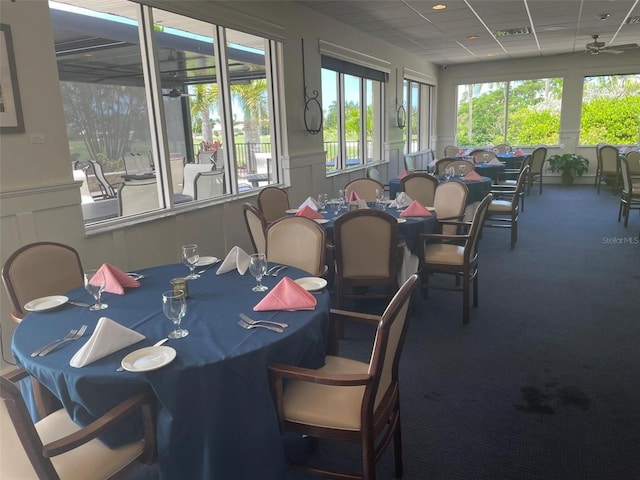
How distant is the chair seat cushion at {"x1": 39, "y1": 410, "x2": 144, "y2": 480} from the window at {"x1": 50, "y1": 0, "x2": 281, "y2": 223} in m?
2.15

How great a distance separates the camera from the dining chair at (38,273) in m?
2.13

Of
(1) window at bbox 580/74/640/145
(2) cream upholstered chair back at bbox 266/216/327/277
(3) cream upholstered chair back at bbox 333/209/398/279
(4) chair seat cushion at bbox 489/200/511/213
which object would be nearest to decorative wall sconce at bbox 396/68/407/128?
(4) chair seat cushion at bbox 489/200/511/213

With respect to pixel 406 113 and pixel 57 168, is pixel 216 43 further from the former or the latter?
pixel 406 113

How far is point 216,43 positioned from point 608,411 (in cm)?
414

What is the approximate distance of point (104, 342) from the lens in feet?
4.87

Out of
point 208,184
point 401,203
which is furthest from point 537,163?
point 208,184

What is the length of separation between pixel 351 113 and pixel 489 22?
2.32 metres

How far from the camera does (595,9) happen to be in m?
5.73

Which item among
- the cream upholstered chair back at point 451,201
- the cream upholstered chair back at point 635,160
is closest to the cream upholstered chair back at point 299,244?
the cream upholstered chair back at point 451,201

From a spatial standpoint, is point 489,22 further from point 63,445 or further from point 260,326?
point 63,445

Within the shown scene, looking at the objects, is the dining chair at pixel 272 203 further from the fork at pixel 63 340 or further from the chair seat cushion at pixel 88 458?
the chair seat cushion at pixel 88 458

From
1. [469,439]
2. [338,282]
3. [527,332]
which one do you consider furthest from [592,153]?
[469,439]

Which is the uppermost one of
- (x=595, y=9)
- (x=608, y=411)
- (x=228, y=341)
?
(x=595, y=9)

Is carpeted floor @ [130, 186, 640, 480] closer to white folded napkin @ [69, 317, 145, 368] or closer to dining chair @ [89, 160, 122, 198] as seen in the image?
white folded napkin @ [69, 317, 145, 368]
